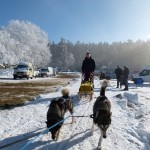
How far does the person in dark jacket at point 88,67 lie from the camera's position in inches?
608

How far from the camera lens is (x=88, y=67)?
51.4 feet

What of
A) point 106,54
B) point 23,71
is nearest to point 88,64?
point 23,71

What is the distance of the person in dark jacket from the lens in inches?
608

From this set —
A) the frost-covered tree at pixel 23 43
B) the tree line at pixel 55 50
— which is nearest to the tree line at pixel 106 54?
the tree line at pixel 55 50

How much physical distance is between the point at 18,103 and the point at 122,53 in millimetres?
134308

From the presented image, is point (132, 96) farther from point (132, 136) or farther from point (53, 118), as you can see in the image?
point (53, 118)

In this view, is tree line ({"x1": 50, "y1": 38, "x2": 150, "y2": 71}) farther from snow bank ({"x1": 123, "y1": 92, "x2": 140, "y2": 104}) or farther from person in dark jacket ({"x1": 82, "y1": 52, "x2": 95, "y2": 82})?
person in dark jacket ({"x1": 82, "y1": 52, "x2": 95, "y2": 82})

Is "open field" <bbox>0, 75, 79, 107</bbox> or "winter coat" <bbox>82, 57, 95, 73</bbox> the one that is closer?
"open field" <bbox>0, 75, 79, 107</bbox>

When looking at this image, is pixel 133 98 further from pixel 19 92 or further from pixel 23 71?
pixel 23 71

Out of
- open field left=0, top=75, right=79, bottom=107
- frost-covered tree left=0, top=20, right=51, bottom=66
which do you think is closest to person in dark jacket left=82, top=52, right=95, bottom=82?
open field left=0, top=75, right=79, bottom=107

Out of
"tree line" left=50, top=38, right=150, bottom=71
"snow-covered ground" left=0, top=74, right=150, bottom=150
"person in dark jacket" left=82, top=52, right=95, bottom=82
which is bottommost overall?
"snow-covered ground" left=0, top=74, right=150, bottom=150

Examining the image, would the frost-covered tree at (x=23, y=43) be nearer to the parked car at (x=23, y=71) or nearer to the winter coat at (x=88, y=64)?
the parked car at (x=23, y=71)

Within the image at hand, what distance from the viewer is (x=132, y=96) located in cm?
1723

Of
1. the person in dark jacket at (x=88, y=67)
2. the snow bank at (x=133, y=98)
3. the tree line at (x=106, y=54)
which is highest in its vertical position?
the tree line at (x=106, y=54)
